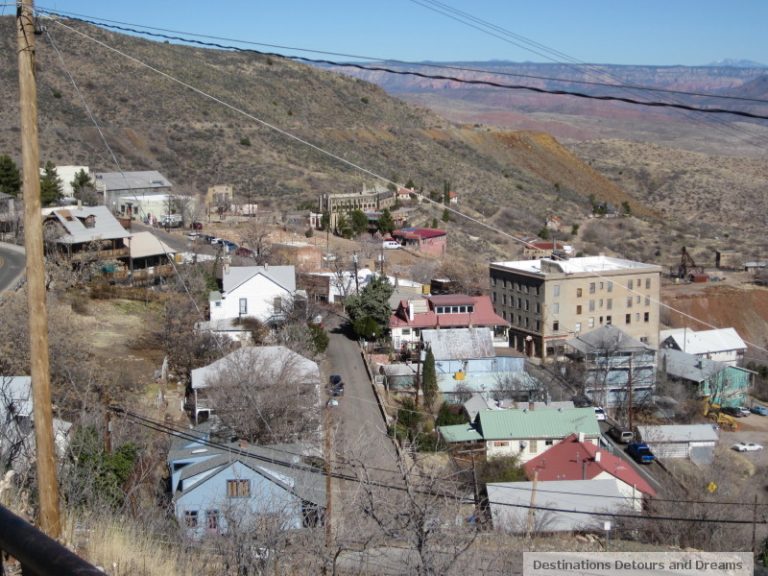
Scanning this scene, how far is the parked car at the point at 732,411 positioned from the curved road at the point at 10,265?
19764 mm

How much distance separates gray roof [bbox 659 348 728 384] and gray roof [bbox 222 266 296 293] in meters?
12.2

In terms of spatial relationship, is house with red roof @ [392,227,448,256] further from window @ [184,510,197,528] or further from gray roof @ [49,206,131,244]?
window @ [184,510,197,528]

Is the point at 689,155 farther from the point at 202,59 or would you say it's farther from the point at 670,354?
the point at 670,354

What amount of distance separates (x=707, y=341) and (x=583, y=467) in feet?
53.7

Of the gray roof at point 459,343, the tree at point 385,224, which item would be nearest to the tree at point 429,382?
the gray roof at point 459,343

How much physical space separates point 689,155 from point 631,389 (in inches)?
2991

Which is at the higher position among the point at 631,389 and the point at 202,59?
the point at 202,59

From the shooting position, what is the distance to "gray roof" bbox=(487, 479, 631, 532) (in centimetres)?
1448

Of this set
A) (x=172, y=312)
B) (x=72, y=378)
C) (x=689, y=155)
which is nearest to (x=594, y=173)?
(x=689, y=155)

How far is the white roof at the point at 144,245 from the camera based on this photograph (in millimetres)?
28938

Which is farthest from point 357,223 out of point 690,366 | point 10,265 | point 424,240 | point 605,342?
point 10,265

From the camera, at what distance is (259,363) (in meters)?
19.5

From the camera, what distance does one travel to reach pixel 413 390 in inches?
953

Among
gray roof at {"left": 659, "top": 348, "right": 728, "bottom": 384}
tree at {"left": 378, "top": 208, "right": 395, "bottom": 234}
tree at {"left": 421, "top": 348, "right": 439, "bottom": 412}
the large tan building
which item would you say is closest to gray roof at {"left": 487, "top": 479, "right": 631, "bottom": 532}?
tree at {"left": 421, "top": 348, "right": 439, "bottom": 412}
